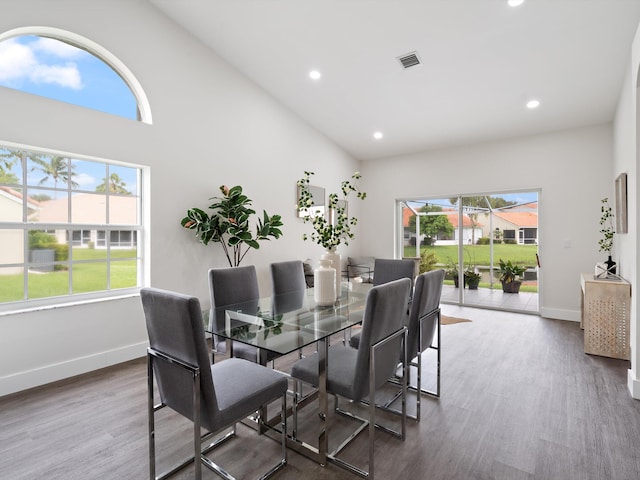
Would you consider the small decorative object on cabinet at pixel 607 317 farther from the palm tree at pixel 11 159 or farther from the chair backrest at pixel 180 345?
the palm tree at pixel 11 159

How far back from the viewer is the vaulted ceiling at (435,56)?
122 inches

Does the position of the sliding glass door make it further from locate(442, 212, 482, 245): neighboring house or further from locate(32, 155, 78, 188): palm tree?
locate(32, 155, 78, 188): palm tree

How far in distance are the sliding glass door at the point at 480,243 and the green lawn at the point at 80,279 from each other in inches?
196

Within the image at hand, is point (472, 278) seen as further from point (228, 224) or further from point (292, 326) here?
point (292, 326)

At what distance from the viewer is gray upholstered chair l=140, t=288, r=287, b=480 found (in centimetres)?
144

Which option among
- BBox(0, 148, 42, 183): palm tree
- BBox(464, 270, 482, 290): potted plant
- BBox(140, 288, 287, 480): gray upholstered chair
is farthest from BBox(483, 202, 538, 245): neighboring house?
BBox(0, 148, 42, 183): palm tree

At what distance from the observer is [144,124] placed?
3479mm

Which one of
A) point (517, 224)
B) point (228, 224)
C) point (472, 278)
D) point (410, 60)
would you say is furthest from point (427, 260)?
point (228, 224)

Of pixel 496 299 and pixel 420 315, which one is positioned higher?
pixel 420 315

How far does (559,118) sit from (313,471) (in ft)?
17.7

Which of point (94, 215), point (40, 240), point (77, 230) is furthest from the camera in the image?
point (94, 215)

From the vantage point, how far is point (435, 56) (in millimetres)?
3701

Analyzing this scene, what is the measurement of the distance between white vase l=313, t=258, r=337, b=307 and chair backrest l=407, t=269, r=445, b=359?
0.62 metres

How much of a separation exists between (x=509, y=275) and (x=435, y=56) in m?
3.98
